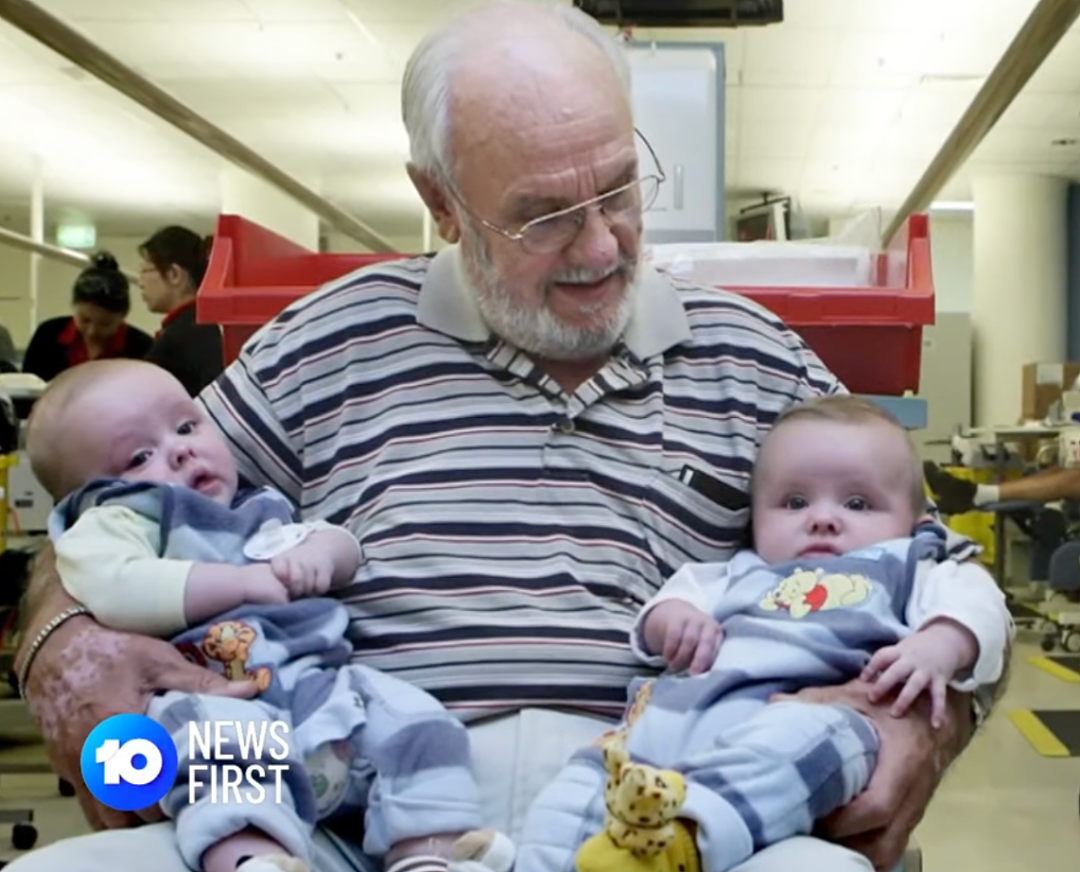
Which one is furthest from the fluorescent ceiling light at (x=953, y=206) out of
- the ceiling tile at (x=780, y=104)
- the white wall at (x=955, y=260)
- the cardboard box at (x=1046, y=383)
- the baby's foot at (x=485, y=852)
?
the baby's foot at (x=485, y=852)

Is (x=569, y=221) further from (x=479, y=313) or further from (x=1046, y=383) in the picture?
(x=1046, y=383)

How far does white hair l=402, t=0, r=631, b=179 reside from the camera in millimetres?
1257

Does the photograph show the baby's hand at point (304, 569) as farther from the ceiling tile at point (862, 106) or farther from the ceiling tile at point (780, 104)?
the ceiling tile at point (862, 106)

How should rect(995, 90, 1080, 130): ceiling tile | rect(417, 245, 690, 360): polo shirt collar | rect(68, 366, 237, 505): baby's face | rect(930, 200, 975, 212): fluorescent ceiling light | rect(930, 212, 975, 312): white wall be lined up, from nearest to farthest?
rect(68, 366, 237, 505): baby's face
rect(417, 245, 690, 360): polo shirt collar
rect(995, 90, 1080, 130): ceiling tile
rect(930, 200, 975, 212): fluorescent ceiling light
rect(930, 212, 975, 312): white wall

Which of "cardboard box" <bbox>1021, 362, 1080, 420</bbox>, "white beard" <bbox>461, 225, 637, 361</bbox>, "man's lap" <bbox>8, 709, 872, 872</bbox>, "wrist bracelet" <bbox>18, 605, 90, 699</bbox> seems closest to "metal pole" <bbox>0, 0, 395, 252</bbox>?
"white beard" <bbox>461, 225, 637, 361</bbox>

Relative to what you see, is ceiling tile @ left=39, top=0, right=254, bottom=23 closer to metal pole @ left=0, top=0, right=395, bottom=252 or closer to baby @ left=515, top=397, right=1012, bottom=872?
metal pole @ left=0, top=0, right=395, bottom=252

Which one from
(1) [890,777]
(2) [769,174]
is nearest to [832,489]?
(1) [890,777]

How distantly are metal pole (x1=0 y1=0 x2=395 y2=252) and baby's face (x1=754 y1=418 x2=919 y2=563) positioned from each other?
1454 millimetres

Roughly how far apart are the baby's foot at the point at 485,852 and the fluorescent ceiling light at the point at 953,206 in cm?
1004

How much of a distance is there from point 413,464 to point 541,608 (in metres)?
0.18

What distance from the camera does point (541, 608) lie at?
1.15m

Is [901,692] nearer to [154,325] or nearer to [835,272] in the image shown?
[835,272]

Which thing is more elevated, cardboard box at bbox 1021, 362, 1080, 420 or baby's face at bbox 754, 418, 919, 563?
cardboard box at bbox 1021, 362, 1080, 420

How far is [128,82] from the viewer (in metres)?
2.48
